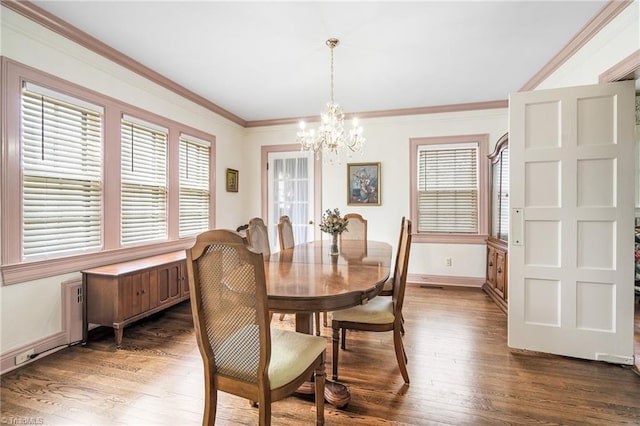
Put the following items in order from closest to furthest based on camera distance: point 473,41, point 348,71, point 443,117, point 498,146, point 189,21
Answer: point 189,21 < point 473,41 < point 348,71 < point 498,146 < point 443,117

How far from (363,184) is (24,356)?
4122 mm

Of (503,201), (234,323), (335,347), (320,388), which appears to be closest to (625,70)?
(503,201)

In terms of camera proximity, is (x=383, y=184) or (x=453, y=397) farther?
(x=383, y=184)

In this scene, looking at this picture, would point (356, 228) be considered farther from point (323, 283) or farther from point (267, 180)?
point (323, 283)

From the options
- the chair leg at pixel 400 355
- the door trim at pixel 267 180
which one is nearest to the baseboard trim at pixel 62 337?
the chair leg at pixel 400 355

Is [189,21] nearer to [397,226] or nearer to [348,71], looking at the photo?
[348,71]

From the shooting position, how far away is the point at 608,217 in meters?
2.25

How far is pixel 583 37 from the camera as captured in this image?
2.52 m

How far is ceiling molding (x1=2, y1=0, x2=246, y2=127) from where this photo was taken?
2.18 meters

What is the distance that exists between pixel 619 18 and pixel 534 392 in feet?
8.95

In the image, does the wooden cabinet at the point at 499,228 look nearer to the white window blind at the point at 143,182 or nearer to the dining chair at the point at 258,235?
the dining chair at the point at 258,235

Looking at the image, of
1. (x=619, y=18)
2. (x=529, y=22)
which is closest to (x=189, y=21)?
(x=529, y=22)

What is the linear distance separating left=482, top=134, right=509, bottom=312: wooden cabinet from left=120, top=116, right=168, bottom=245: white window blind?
157 inches

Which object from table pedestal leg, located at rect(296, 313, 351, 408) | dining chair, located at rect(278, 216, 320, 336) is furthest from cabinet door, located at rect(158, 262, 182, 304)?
table pedestal leg, located at rect(296, 313, 351, 408)
